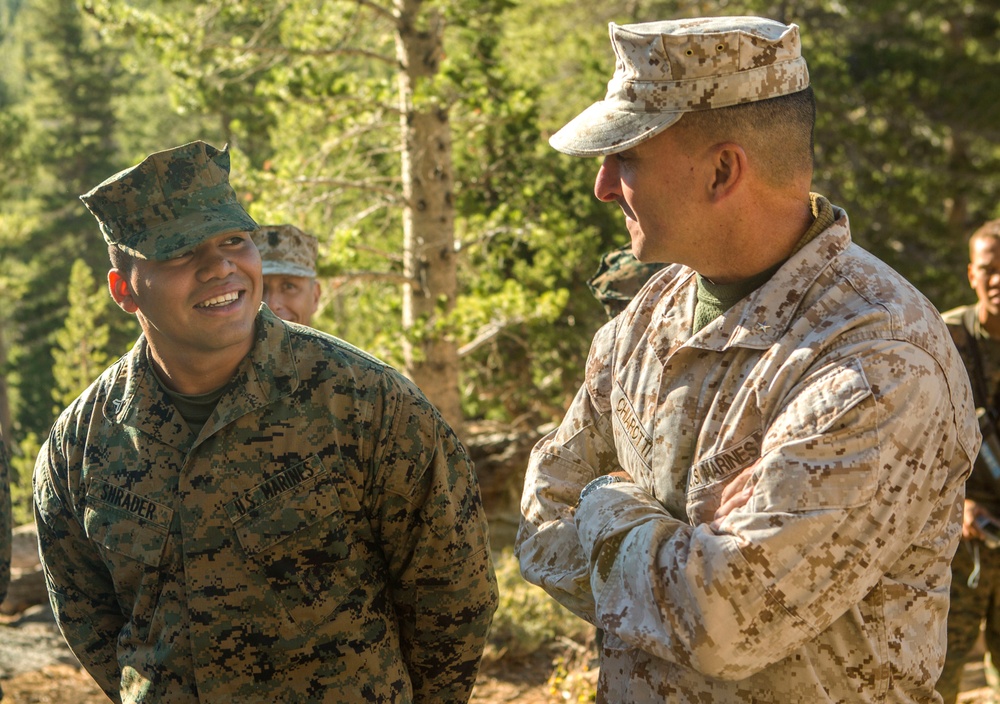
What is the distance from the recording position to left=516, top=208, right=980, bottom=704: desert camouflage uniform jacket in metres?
1.75

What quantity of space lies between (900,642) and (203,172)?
6.80 ft

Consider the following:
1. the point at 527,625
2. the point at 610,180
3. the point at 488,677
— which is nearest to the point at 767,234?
the point at 610,180

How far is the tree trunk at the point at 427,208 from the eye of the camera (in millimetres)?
8219

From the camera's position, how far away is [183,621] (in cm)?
260

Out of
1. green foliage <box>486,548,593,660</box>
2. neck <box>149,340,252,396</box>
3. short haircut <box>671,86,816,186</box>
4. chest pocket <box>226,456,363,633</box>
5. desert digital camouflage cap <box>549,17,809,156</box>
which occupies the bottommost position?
green foliage <box>486,548,593,660</box>

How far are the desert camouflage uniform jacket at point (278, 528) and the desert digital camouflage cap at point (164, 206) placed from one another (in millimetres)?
329

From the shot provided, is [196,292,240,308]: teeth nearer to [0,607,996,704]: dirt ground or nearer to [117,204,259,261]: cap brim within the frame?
[117,204,259,261]: cap brim

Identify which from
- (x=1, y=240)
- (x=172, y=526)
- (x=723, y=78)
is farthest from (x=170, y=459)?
(x=1, y=240)

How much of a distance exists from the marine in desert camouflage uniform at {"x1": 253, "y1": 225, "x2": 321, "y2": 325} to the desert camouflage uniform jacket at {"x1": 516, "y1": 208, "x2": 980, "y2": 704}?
9.15ft

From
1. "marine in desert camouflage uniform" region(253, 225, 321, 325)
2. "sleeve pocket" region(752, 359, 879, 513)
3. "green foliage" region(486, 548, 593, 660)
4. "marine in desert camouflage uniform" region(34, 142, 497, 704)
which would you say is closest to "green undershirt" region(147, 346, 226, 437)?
"marine in desert camouflage uniform" region(34, 142, 497, 704)

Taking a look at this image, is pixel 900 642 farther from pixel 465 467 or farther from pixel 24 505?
pixel 24 505

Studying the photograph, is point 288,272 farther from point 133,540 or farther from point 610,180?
point 610,180

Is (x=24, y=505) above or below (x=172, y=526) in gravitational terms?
below

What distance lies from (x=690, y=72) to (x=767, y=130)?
188 mm
